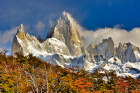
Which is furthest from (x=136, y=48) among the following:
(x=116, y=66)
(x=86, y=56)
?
(x=86, y=56)

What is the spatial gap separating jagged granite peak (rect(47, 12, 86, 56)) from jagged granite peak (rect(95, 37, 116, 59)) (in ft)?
68.3

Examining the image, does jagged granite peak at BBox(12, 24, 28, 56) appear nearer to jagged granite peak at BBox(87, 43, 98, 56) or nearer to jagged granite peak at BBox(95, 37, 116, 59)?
jagged granite peak at BBox(87, 43, 98, 56)

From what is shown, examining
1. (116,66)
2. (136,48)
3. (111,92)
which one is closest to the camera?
(111,92)

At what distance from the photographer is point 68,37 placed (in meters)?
111

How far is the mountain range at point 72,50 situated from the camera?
84.2m

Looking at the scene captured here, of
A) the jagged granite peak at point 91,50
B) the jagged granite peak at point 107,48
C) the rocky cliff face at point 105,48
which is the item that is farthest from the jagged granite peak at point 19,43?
the jagged granite peak at point 107,48

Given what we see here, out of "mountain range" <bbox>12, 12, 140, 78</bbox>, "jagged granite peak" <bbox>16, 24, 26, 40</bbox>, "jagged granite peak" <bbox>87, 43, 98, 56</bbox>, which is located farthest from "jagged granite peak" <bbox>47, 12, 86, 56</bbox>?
"jagged granite peak" <bbox>16, 24, 26, 40</bbox>

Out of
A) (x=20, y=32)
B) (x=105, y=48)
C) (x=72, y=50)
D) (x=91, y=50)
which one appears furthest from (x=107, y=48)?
(x=20, y=32)

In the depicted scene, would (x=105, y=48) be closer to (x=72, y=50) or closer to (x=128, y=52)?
(x=128, y=52)

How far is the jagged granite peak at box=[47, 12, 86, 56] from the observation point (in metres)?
108

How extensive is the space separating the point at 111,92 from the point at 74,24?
96.9 m

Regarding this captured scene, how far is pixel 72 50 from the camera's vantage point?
108 metres

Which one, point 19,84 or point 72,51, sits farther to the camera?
point 72,51

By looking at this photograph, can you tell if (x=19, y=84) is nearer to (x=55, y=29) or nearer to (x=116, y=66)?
(x=116, y=66)
